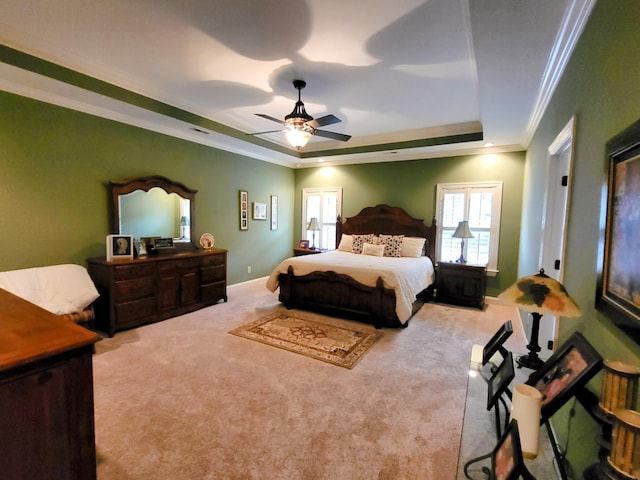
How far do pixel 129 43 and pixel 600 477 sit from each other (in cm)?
369

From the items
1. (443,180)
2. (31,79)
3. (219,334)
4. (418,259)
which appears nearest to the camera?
(31,79)

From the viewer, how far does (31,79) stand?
2797 mm

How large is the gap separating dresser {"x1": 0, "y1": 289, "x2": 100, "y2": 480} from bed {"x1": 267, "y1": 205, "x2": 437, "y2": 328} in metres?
3.12

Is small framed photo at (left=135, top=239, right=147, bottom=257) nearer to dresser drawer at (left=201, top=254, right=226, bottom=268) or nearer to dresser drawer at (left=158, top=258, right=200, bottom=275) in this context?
dresser drawer at (left=158, top=258, right=200, bottom=275)

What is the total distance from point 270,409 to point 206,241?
3.20 metres

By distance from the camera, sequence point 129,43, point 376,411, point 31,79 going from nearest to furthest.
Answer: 1. point 376,411
2. point 129,43
3. point 31,79

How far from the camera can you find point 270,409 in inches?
86.8

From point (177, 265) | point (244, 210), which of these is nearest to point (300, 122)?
point (177, 265)

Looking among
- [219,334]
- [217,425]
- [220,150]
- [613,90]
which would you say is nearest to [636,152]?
[613,90]

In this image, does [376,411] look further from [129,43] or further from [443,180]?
[443,180]

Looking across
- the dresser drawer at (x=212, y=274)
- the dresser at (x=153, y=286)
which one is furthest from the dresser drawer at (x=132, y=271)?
the dresser drawer at (x=212, y=274)

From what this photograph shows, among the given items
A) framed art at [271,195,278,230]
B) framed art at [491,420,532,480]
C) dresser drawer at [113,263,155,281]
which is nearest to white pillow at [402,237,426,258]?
framed art at [271,195,278,230]

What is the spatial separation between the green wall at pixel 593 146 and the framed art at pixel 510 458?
452 mm

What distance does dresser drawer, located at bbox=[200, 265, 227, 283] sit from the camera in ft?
14.5
